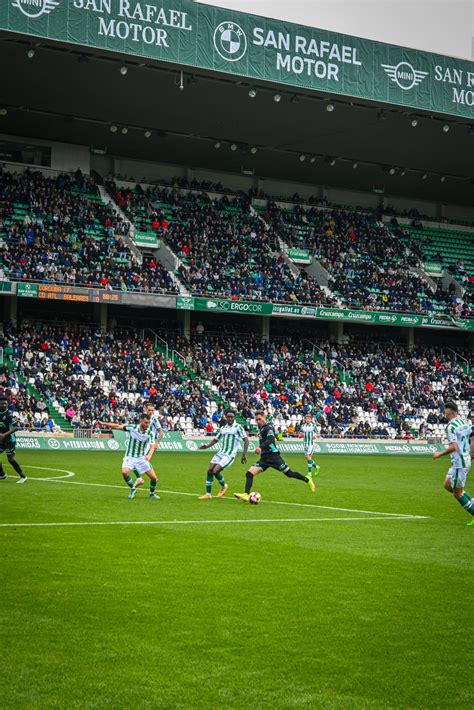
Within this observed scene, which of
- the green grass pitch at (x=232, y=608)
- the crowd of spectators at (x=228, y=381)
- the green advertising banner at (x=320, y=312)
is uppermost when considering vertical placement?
the green advertising banner at (x=320, y=312)

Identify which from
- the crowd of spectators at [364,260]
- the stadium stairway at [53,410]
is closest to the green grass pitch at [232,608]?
the stadium stairway at [53,410]

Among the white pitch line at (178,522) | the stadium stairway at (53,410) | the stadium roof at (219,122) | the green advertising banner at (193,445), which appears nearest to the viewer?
the white pitch line at (178,522)

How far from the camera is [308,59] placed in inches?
1908

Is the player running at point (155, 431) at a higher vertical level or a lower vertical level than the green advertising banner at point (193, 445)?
higher

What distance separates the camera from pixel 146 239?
5925 cm

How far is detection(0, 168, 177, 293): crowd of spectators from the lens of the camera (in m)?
53.6

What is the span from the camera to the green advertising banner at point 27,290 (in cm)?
5131

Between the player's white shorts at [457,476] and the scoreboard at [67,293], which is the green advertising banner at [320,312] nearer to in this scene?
the scoreboard at [67,293]

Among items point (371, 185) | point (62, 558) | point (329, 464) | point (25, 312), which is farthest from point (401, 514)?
point (371, 185)

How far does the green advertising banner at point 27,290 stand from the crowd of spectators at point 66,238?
86cm

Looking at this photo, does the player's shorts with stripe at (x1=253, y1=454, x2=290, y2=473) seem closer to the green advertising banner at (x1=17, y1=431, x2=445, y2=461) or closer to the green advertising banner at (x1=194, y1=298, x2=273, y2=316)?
the green advertising banner at (x1=17, y1=431, x2=445, y2=461)

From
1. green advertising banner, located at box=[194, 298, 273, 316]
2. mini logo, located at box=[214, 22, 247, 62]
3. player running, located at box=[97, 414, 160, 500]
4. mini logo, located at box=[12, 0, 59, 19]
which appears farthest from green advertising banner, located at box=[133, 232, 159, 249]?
player running, located at box=[97, 414, 160, 500]

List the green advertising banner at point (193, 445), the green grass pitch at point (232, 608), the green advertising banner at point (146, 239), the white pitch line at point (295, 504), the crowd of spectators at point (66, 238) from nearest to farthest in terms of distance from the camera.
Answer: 1. the green grass pitch at point (232, 608)
2. the white pitch line at point (295, 504)
3. the green advertising banner at point (193, 445)
4. the crowd of spectators at point (66, 238)
5. the green advertising banner at point (146, 239)

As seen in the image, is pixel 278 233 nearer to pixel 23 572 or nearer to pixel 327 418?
pixel 327 418
